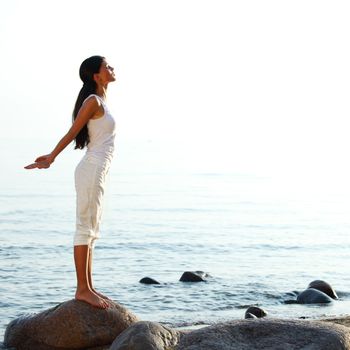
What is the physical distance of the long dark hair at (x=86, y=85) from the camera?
8.14 m

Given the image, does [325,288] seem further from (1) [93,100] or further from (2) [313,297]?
(1) [93,100]

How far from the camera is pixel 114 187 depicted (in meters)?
42.2

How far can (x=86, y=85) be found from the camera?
27.0ft

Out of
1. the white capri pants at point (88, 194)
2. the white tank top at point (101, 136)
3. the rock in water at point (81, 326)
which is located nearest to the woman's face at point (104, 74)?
the white tank top at point (101, 136)

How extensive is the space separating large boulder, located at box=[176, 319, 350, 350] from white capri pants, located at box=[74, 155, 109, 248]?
1.26m

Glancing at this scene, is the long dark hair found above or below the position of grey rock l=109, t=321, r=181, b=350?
above

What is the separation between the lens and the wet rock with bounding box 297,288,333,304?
13609mm

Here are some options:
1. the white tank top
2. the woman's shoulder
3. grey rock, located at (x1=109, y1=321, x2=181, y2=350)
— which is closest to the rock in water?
grey rock, located at (x1=109, y1=321, x2=181, y2=350)

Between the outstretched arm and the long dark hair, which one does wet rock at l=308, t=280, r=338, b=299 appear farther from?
the outstretched arm

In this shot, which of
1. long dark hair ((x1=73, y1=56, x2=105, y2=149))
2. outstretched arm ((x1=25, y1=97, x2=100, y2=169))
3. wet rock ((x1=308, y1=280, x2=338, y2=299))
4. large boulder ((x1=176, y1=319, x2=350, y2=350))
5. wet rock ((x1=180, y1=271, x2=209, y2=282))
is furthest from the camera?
wet rock ((x1=180, y1=271, x2=209, y2=282))

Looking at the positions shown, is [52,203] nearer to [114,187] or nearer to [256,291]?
[114,187]

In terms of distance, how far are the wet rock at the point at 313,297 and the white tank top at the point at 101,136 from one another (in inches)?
255

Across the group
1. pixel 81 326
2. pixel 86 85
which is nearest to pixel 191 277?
pixel 81 326

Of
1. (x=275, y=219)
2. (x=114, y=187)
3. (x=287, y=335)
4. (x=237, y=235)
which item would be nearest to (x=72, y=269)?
(x=237, y=235)
